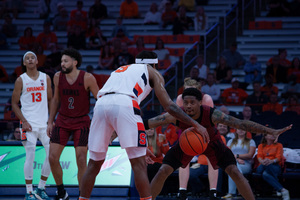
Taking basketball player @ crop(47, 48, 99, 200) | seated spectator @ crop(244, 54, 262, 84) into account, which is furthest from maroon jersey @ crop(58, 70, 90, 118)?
seated spectator @ crop(244, 54, 262, 84)

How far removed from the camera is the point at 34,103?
7.95 metres

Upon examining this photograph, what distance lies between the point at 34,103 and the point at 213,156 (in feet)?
10.7

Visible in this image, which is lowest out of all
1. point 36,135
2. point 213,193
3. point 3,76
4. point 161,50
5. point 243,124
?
point 213,193

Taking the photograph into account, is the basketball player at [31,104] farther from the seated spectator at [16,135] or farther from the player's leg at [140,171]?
the player's leg at [140,171]

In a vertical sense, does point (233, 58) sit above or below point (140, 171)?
above

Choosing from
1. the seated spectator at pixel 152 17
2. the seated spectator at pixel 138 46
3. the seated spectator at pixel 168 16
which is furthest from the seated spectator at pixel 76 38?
the seated spectator at pixel 168 16

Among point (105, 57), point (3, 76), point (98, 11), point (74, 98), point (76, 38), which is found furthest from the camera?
point (98, 11)

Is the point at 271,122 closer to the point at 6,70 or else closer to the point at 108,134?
the point at 108,134

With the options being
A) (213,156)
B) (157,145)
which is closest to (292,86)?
(157,145)

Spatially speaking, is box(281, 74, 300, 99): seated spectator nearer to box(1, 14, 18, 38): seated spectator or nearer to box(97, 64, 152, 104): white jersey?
box(97, 64, 152, 104): white jersey

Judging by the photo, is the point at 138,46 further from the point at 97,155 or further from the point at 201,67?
the point at 97,155

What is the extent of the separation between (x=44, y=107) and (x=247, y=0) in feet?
29.6

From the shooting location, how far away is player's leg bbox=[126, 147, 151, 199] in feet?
16.1

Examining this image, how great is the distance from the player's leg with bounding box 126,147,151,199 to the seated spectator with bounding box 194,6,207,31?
10.1m
